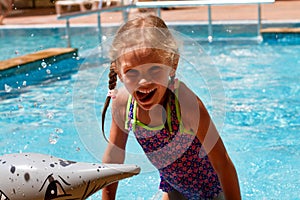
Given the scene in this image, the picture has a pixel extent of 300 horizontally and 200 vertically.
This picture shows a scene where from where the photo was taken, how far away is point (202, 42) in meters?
10.4

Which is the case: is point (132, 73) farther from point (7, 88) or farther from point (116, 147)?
point (7, 88)

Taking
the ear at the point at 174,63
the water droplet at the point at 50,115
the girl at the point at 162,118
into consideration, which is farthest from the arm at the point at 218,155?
the water droplet at the point at 50,115

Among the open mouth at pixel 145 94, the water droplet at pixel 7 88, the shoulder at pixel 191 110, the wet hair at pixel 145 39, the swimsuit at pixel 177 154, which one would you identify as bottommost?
the water droplet at pixel 7 88

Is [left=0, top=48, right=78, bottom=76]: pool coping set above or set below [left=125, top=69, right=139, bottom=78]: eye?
below

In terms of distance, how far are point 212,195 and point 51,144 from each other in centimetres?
276

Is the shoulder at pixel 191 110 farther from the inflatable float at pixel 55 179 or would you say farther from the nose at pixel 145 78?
the inflatable float at pixel 55 179

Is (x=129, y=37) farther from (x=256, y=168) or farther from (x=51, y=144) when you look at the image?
(x=51, y=144)

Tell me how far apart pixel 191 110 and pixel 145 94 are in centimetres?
23

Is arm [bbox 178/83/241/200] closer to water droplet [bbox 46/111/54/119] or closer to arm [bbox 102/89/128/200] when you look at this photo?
arm [bbox 102/89/128/200]

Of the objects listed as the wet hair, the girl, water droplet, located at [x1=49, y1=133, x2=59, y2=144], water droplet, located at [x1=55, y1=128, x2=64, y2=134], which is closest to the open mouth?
the girl

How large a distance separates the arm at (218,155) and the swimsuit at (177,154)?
10cm

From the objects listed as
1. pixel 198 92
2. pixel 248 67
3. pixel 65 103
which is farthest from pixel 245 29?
pixel 198 92

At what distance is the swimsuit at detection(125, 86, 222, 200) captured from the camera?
2586 mm

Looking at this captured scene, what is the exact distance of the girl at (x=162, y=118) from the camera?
7.60 ft
